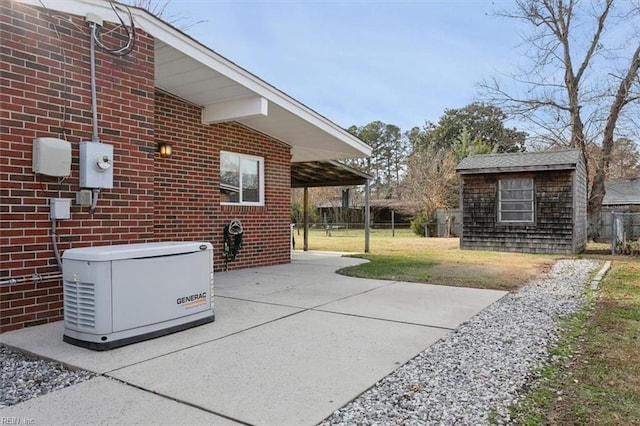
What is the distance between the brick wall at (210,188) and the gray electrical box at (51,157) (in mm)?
2761

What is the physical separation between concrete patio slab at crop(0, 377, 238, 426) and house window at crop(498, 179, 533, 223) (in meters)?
12.7

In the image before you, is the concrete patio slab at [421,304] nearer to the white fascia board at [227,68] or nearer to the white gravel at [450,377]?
the white gravel at [450,377]

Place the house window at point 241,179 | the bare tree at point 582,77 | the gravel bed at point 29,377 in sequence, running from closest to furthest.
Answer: the gravel bed at point 29,377 → the house window at point 241,179 → the bare tree at point 582,77

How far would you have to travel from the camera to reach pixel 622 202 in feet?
80.1

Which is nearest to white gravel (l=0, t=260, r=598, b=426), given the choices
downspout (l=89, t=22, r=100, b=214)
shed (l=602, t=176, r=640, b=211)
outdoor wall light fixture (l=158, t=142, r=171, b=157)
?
downspout (l=89, t=22, r=100, b=214)

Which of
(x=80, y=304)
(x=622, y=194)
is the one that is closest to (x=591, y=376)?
(x=80, y=304)

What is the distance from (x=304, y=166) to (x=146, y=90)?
23.4ft

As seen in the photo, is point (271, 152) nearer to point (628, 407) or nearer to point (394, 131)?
point (628, 407)

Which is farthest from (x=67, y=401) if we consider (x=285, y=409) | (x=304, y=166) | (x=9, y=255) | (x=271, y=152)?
(x=304, y=166)

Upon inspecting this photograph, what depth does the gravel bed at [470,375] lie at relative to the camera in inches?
91.0

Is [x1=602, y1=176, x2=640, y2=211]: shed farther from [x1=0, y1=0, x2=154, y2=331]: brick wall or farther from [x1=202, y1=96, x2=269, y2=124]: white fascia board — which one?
[x1=0, y1=0, x2=154, y2=331]: brick wall

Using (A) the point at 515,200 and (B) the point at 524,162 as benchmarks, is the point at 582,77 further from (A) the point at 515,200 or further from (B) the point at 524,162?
(A) the point at 515,200

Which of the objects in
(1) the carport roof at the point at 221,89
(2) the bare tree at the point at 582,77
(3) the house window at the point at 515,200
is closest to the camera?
(1) the carport roof at the point at 221,89

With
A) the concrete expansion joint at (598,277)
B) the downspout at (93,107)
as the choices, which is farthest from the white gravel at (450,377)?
the concrete expansion joint at (598,277)
